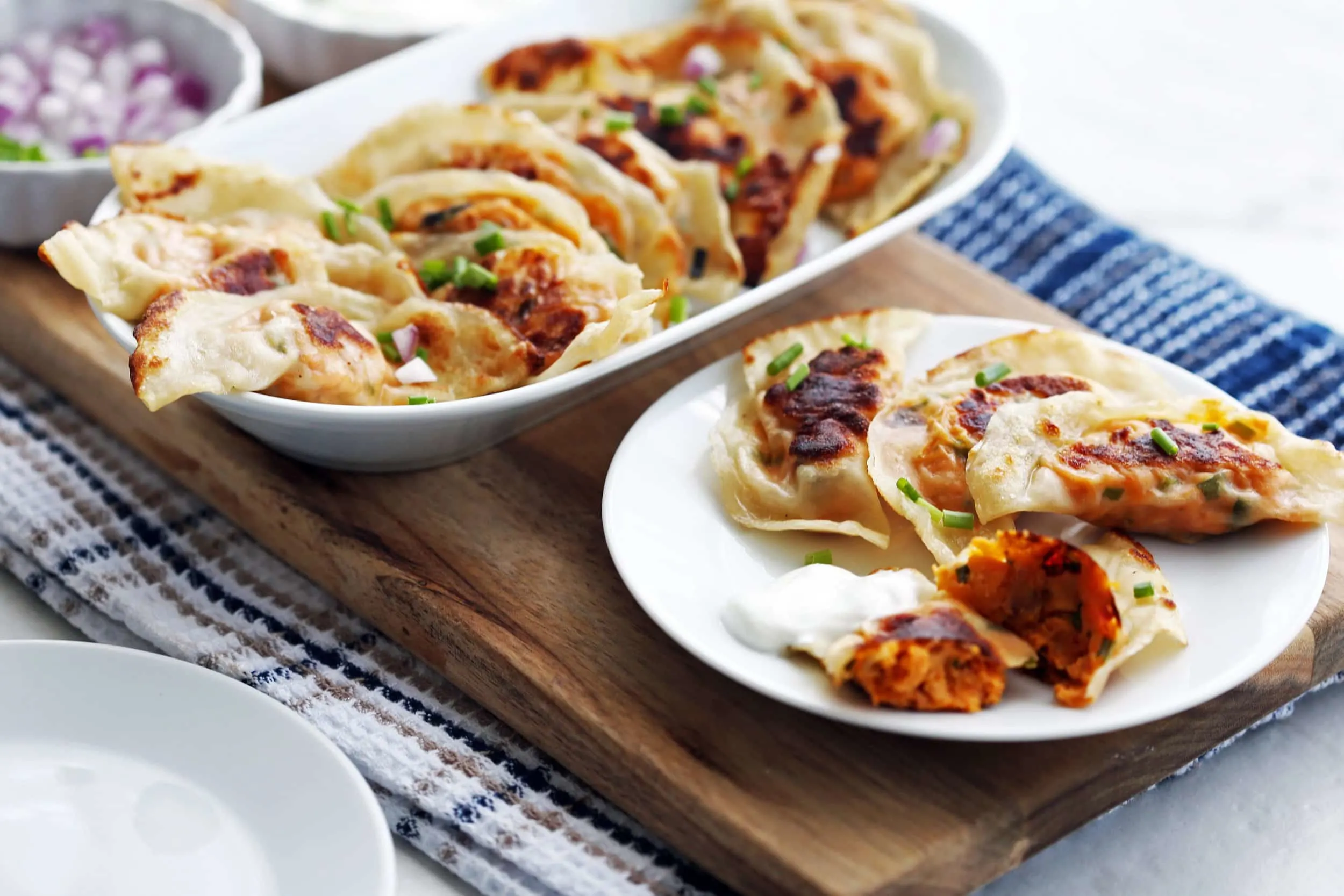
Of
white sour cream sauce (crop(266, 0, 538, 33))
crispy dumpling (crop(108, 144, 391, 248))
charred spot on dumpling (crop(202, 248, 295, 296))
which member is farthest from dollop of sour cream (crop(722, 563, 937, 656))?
white sour cream sauce (crop(266, 0, 538, 33))

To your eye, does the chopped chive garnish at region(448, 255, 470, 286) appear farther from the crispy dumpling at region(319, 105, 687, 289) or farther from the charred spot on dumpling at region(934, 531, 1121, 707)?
the charred spot on dumpling at region(934, 531, 1121, 707)

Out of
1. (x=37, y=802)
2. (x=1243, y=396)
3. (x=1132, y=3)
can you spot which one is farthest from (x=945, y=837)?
(x=1132, y=3)

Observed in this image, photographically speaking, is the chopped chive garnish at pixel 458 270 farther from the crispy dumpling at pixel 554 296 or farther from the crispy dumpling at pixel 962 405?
the crispy dumpling at pixel 962 405

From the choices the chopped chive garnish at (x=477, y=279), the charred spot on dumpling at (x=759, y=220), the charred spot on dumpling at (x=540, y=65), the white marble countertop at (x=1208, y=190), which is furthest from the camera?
the charred spot on dumpling at (x=540, y=65)

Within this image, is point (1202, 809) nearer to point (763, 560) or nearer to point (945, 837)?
point (945, 837)

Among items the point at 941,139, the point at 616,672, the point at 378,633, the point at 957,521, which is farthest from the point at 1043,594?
the point at 941,139

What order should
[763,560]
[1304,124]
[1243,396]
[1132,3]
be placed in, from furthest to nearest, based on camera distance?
[1132,3]
[1304,124]
[1243,396]
[763,560]

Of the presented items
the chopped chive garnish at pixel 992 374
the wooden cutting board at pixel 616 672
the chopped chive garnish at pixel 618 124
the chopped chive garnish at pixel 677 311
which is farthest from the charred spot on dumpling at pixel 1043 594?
the chopped chive garnish at pixel 618 124
